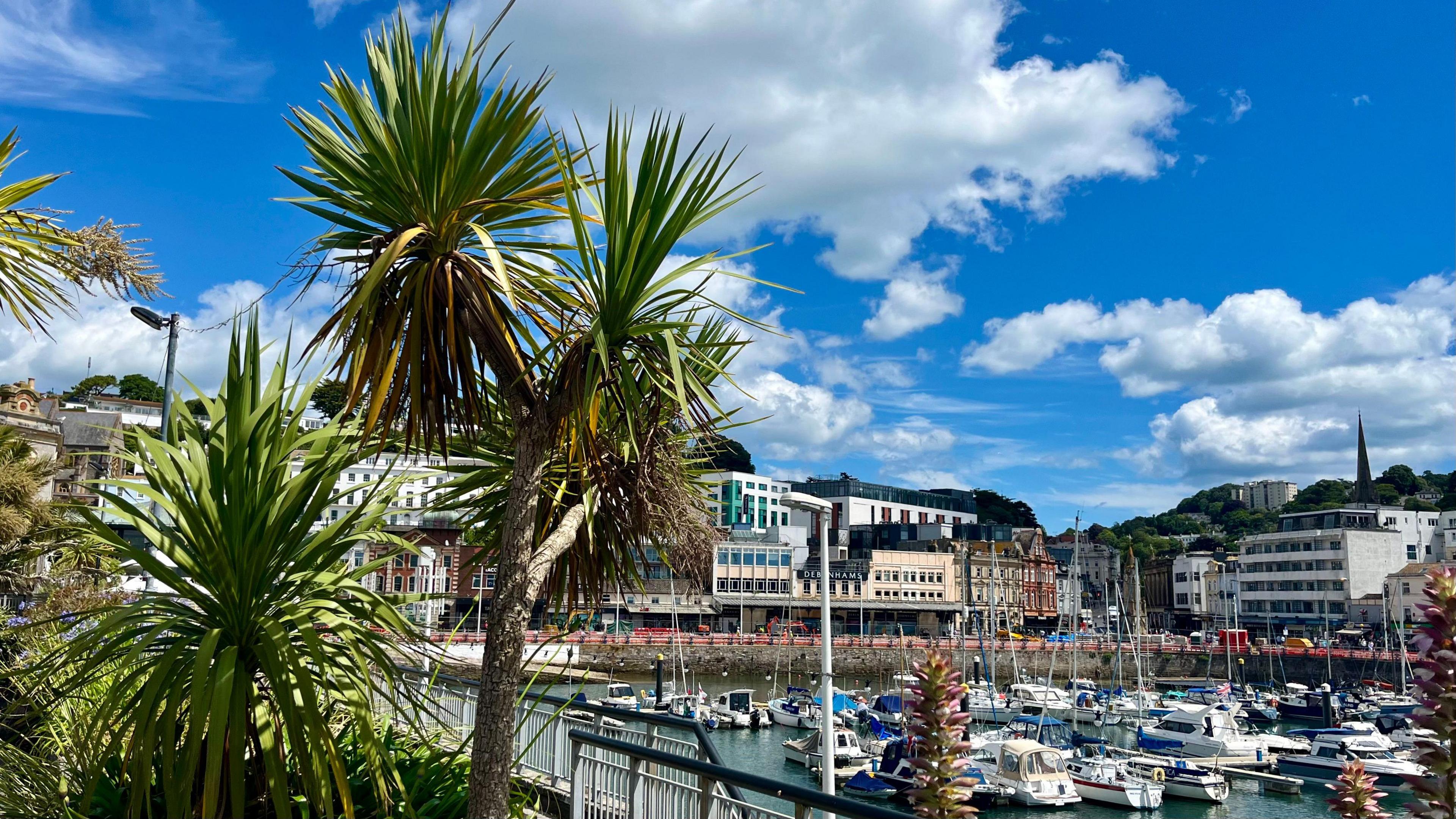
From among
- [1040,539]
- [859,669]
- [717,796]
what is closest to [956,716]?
[717,796]

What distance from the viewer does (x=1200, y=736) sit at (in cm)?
4469

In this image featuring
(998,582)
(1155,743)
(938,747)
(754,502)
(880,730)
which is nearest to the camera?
(938,747)

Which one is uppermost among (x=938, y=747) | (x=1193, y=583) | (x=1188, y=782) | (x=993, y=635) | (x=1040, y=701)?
(x=938, y=747)

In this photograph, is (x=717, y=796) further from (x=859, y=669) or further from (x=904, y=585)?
(x=904, y=585)

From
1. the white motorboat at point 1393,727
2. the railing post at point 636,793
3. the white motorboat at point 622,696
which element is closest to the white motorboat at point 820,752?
the white motorboat at point 622,696

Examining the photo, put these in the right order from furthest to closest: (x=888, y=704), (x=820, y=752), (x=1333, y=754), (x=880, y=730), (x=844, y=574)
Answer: (x=844, y=574) → (x=888, y=704) → (x=880, y=730) → (x=1333, y=754) → (x=820, y=752)

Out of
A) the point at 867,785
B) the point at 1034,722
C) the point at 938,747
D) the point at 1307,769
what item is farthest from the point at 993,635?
the point at 938,747

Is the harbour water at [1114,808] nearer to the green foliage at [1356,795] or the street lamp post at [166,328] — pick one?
the street lamp post at [166,328]

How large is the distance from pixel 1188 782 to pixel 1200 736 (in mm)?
7641

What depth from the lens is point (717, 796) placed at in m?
5.32

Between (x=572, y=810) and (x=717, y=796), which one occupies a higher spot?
(x=717, y=796)

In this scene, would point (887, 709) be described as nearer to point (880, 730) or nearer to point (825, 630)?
point (880, 730)

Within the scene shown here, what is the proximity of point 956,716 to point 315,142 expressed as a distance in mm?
4412

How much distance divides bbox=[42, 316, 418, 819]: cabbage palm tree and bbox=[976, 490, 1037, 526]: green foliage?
179432mm
